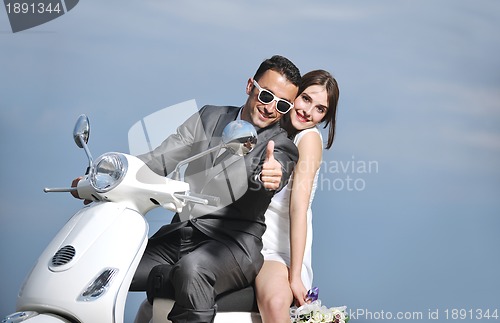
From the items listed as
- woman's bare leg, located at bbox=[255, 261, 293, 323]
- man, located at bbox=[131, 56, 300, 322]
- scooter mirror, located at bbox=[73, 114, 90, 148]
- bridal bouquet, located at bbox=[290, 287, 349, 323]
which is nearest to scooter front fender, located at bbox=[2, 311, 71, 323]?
man, located at bbox=[131, 56, 300, 322]

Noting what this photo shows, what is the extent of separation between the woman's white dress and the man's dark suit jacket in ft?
0.91

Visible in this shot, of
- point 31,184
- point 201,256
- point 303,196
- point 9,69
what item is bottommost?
point 201,256

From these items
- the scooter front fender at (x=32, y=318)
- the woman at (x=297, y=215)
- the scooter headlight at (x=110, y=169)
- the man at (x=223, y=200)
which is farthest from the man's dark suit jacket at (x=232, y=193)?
the scooter front fender at (x=32, y=318)

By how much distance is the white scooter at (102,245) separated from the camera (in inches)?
78.4

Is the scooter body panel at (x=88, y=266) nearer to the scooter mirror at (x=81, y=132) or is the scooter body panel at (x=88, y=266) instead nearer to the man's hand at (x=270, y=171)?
the scooter mirror at (x=81, y=132)

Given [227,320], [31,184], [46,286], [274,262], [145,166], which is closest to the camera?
[46,286]

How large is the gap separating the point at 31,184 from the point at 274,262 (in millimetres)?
2074

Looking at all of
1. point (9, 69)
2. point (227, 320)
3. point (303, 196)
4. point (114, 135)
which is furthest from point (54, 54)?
point (227, 320)

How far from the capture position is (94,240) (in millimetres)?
2053

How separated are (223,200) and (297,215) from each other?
13.0 inches

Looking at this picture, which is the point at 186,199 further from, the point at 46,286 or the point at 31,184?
the point at 31,184

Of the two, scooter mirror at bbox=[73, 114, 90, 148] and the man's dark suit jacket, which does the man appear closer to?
the man's dark suit jacket

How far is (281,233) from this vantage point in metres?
2.75

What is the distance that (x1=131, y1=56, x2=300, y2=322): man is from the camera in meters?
2.24
